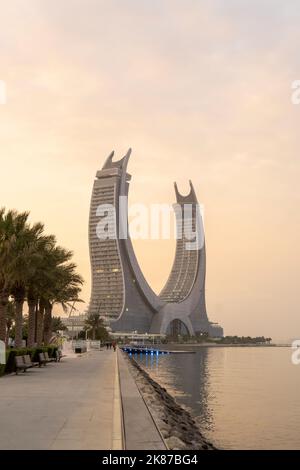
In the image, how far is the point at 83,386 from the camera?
17.3 meters

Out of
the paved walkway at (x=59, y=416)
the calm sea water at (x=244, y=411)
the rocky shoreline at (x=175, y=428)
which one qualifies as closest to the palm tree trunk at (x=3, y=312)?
the paved walkway at (x=59, y=416)

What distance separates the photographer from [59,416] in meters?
10.3

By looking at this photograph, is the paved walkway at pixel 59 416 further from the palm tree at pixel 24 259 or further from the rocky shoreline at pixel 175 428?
the palm tree at pixel 24 259

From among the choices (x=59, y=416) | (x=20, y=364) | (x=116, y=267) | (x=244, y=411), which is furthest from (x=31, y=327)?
(x=116, y=267)

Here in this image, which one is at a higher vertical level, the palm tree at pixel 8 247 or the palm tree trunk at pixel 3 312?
the palm tree at pixel 8 247

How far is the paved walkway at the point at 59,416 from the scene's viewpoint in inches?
311

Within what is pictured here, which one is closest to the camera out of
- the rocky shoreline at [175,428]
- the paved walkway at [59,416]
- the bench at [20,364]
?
the paved walkway at [59,416]

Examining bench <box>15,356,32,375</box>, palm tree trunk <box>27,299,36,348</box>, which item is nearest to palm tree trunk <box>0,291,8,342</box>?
bench <box>15,356,32,375</box>

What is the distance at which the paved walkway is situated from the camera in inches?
311

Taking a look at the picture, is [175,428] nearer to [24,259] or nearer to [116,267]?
[24,259]

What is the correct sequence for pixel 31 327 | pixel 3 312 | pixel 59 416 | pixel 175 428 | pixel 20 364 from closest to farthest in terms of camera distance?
pixel 59 416
pixel 175 428
pixel 20 364
pixel 3 312
pixel 31 327
